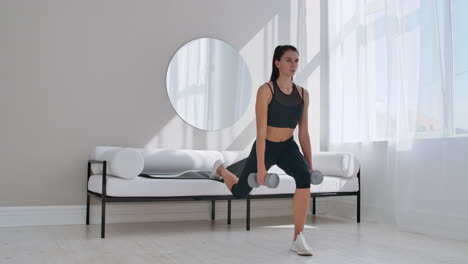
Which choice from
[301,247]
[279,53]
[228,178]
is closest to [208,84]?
[228,178]

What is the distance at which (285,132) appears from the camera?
9.20 feet

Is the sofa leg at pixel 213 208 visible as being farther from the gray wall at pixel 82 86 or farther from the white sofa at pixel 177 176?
the gray wall at pixel 82 86

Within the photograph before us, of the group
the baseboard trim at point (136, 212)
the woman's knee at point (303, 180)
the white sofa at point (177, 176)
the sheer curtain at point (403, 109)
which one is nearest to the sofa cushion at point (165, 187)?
the white sofa at point (177, 176)

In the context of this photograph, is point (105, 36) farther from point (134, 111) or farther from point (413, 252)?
point (413, 252)

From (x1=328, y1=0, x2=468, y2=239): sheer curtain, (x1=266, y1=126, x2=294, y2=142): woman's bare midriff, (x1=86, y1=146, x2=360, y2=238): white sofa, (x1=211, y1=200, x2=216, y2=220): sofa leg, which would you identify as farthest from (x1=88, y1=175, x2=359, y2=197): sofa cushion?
(x1=266, y1=126, x2=294, y2=142): woman's bare midriff

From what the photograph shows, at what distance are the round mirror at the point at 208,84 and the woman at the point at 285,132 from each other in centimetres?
156

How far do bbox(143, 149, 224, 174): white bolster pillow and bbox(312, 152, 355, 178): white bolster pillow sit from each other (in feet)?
3.27

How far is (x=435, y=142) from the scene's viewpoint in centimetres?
359

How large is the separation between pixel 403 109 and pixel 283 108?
1538mm

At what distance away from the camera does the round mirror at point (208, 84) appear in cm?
425

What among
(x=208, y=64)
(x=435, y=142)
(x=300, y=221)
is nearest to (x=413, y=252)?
(x=300, y=221)

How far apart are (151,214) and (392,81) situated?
237 cm

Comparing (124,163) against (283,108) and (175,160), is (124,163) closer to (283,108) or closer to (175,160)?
(175,160)

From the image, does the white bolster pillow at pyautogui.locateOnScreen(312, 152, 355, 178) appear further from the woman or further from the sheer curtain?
the woman
